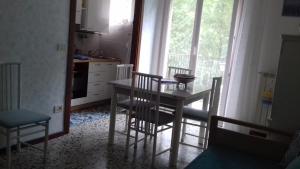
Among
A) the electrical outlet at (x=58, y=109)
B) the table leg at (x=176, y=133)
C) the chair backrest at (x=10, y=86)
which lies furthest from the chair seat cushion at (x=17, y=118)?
the table leg at (x=176, y=133)

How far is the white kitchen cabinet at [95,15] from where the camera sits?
4875 mm

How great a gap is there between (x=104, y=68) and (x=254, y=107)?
2.51 metres

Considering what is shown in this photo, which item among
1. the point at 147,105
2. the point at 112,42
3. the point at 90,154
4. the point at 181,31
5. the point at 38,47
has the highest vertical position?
the point at 181,31

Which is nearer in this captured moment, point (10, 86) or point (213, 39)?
point (10, 86)

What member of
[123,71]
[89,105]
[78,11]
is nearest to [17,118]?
[123,71]

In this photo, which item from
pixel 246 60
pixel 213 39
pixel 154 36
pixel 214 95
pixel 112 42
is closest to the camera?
pixel 214 95

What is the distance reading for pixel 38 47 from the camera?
317 cm

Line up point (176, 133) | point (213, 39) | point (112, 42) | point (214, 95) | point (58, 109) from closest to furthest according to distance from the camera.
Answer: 1. point (176, 133)
2. point (214, 95)
3. point (58, 109)
4. point (213, 39)
5. point (112, 42)

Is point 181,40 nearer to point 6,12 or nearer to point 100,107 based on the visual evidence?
point 100,107

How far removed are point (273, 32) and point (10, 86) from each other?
3.36 meters

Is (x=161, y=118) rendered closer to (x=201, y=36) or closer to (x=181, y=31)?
(x=201, y=36)

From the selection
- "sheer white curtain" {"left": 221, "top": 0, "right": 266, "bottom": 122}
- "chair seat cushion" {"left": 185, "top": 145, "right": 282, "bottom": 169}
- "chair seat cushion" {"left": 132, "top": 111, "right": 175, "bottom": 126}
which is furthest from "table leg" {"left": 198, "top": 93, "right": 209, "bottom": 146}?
"chair seat cushion" {"left": 185, "top": 145, "right": 282, "bottom": 169}

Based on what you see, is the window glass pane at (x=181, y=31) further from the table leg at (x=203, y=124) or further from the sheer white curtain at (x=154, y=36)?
the table leg at (x=203, y=124)

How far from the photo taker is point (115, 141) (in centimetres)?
367
